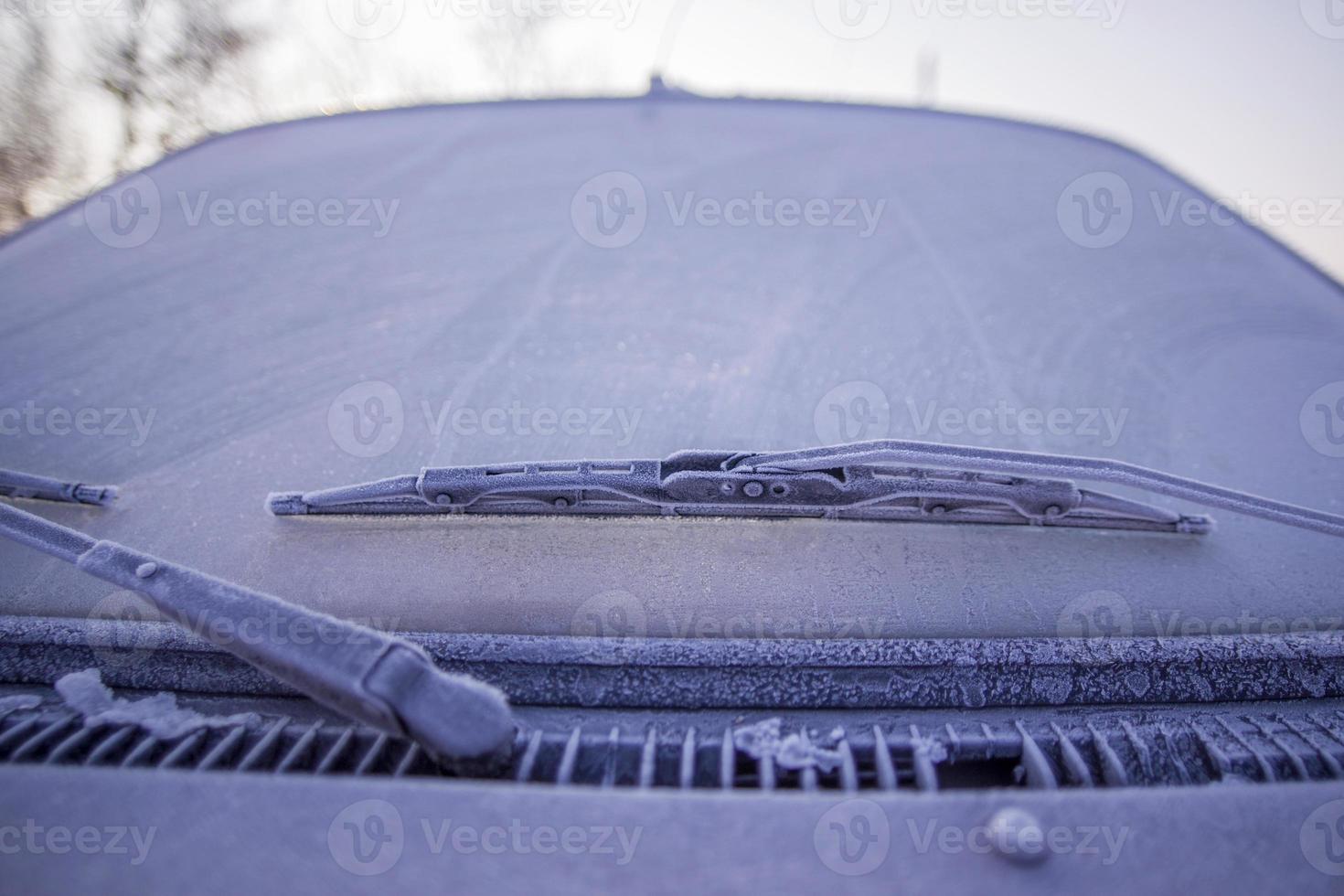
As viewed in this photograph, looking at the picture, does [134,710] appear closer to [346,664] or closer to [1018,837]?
[346,664]

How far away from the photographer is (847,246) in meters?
2.62

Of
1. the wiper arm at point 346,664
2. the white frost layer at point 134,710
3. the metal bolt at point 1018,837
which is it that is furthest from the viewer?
the white frost layer at point 134,710

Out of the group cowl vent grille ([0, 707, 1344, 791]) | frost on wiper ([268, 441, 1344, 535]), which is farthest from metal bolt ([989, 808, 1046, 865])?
frost on wiper ([268, 441, 1344, 535])

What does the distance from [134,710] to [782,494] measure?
1.23 metres

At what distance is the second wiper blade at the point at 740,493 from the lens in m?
1.49

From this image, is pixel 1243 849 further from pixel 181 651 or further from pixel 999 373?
pixel 181 651

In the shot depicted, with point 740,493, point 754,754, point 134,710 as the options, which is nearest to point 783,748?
point 754,754

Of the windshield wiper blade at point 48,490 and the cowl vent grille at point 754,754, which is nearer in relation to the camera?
the cowl vent grille at point 754,754

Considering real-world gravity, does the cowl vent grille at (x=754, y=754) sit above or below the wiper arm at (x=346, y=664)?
below

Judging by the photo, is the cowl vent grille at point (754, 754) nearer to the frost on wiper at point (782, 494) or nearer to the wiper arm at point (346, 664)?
the wiper arm at point (346, 664)

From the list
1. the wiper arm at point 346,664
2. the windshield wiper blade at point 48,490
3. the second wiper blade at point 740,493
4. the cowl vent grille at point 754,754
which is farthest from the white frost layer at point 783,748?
the windshield wiper blade at point 48,490

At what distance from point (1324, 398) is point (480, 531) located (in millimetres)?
2306

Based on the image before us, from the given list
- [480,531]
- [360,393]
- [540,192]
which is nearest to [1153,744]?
[480,531]

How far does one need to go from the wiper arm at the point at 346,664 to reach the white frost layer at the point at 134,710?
0.15 meters
